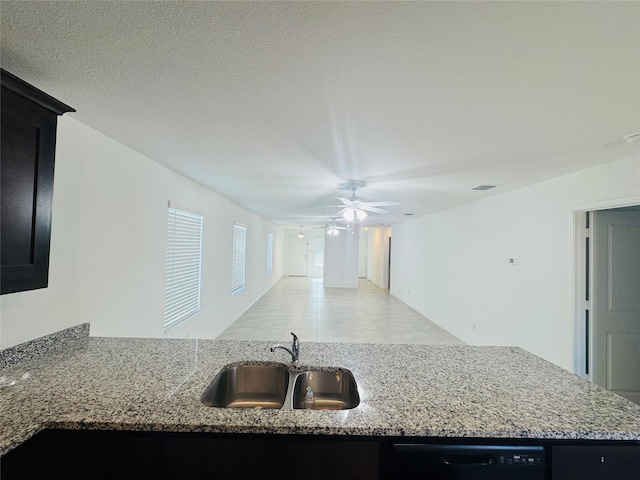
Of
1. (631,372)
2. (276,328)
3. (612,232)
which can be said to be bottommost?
(276,328)

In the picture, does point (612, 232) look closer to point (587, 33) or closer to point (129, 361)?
point (587, 33)

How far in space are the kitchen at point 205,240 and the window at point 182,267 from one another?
16cm

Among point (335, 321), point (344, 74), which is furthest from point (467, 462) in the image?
point (335, 321)

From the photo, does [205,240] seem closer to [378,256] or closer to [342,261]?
[342,261]

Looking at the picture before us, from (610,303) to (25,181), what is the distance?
4554 millimetres

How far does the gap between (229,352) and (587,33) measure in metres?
2.23

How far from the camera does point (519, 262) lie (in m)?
3.63

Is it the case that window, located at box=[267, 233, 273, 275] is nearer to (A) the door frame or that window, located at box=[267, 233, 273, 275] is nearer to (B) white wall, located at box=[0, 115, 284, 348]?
(B) white wall, located at box=[0, 115, 284, 348]

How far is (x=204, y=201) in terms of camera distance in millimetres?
3936

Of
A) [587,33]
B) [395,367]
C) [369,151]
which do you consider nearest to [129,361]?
[395,367]

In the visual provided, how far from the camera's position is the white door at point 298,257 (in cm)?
1426

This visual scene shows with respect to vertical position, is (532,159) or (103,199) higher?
(532,159)

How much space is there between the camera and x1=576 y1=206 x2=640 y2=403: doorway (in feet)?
9.18

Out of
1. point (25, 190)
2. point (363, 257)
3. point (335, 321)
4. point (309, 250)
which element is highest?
point (25, 190)
